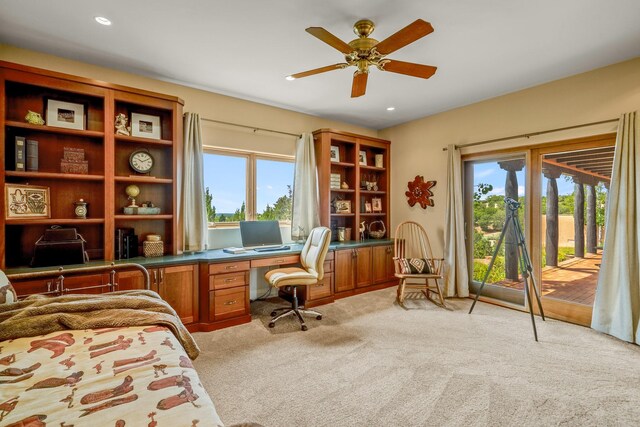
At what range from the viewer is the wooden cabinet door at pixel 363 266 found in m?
4.48

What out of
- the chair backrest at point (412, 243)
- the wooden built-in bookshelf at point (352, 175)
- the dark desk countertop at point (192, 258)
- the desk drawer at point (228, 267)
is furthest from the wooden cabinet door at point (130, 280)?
the chair backrest at point (412, 243)

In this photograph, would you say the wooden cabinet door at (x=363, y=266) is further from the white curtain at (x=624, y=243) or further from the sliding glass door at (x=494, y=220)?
Result: the white curtain at (x=624, y=243)

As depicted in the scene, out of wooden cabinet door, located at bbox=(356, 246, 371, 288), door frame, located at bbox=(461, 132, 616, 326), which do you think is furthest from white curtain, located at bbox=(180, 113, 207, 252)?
door frame, located at bbox=(461, 132, 616, 326)

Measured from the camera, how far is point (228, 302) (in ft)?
10.6

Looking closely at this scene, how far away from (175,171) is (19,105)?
1.39 m

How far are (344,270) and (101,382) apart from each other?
3.43 metres

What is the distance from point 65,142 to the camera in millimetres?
2920

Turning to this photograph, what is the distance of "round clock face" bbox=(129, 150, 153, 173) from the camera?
3.18 metres

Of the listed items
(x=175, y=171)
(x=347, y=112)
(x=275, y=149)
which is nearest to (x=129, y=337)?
(x=175, y=171)

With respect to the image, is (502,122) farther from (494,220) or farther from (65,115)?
(65,115)

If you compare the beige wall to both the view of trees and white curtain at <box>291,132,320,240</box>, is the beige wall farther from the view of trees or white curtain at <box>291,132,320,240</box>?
the view of trees

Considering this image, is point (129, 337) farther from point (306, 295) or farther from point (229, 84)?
point (229, 84)

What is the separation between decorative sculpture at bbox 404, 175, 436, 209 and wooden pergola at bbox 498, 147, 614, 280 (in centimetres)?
128

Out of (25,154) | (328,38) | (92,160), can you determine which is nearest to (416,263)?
(328,38)
